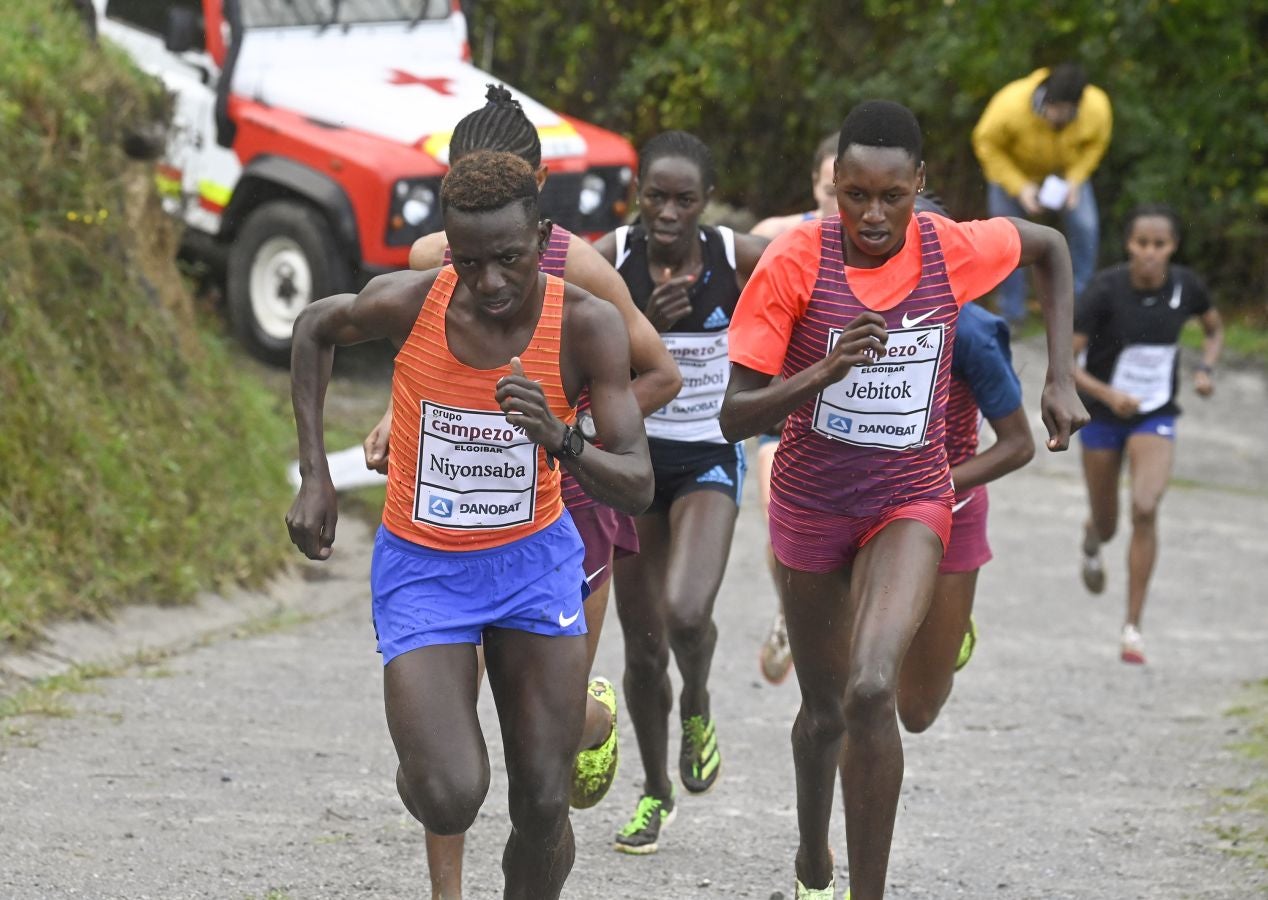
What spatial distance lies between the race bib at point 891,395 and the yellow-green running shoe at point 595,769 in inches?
45.8

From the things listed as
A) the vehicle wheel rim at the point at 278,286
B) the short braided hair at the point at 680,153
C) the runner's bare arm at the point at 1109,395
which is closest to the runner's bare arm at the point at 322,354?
the short braided hair at the point at 680,153

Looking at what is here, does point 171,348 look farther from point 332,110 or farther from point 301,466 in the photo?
point 301,466

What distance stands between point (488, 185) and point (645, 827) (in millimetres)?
2577

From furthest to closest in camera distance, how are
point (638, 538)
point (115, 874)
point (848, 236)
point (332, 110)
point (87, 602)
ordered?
1. point (332, 110)
2. point (87, 602)
3. point (638, 538)
4. point (115, 874)
5. point (848, 236)

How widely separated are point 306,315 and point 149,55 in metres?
8.80

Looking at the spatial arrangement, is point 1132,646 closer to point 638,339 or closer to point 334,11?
point 638,339

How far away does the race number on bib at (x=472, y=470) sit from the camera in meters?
4.48

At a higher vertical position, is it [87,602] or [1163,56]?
A: [1163,56]

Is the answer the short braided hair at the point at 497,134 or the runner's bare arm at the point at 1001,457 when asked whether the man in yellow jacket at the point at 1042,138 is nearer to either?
the runner's bare arm at the point at 1001,457

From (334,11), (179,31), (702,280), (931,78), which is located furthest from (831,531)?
(931,78)

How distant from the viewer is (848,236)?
503cm

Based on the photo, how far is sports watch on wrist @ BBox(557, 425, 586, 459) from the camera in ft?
13.9

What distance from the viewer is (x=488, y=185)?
4.40 meters

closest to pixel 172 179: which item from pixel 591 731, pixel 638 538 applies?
pixel 638 538
